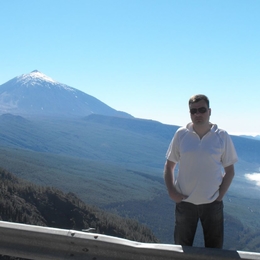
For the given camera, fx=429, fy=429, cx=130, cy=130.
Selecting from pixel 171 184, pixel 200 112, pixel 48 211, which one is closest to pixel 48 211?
pixel 48 211

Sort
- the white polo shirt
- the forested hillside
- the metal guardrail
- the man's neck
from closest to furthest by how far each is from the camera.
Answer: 1. the metal guardrail
2. the white polo shirt
3. the man's neck
4. the forested hillside

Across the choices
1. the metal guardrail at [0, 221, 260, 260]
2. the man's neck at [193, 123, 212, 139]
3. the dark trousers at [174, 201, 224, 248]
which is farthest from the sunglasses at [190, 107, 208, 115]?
the metal guardrail at [0, 221, 260, 260]

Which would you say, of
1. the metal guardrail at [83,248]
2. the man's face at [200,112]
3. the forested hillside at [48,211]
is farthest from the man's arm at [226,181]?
the forested hillside at [48,211]

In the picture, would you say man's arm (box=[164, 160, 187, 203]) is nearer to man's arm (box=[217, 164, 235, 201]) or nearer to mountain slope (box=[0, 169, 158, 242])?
man's arm (box=[217, 164, 235, 201])

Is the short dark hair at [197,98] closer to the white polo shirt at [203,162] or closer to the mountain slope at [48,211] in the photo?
the white polo shirt at [203,162]

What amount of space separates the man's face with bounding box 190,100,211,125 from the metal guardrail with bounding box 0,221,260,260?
120cm

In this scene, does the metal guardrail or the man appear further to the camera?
the man

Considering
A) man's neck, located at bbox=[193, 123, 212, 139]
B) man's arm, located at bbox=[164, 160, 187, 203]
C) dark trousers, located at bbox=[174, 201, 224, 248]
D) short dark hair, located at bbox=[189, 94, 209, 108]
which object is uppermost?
short dark hair, located at bbox=[189, 94, 209, 108]

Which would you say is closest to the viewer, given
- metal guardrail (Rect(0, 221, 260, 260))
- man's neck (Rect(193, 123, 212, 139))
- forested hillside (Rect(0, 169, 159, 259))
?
metal guardrail (Rect(0, 221, 260, 260))

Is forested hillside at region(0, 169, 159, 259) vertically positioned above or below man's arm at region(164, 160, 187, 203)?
below

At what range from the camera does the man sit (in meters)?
3.79

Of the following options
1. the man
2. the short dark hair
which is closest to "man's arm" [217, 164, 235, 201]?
the man

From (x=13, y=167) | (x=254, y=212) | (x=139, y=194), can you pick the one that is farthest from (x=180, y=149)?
(x=254, y=212)

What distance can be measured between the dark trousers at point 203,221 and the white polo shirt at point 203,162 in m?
0.07
